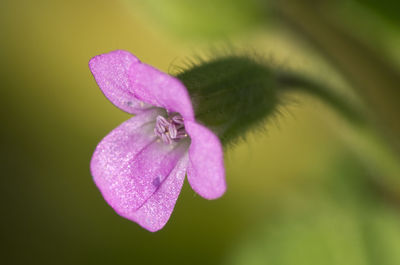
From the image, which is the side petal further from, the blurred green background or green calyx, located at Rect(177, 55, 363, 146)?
the blurred green background

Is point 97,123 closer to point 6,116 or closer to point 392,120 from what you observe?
point 6,116

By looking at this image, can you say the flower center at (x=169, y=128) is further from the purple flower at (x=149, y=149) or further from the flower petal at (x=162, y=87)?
the flower petal at (x=162, y=87)

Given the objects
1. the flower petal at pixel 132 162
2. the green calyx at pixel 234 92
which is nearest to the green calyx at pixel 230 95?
the green calyx at pixel 234 92

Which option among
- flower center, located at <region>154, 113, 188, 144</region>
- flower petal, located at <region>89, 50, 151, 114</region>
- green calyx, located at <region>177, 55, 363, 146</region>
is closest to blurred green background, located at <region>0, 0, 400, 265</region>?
green calyx, located at <region>177, 55, 363, 146</region>

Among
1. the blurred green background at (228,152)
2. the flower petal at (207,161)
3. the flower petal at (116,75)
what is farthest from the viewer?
the blurred green background at (228,152)

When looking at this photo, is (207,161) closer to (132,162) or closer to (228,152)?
(132,162)

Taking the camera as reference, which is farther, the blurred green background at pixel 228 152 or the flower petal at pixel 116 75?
the blurred green background at pixel 228 152
